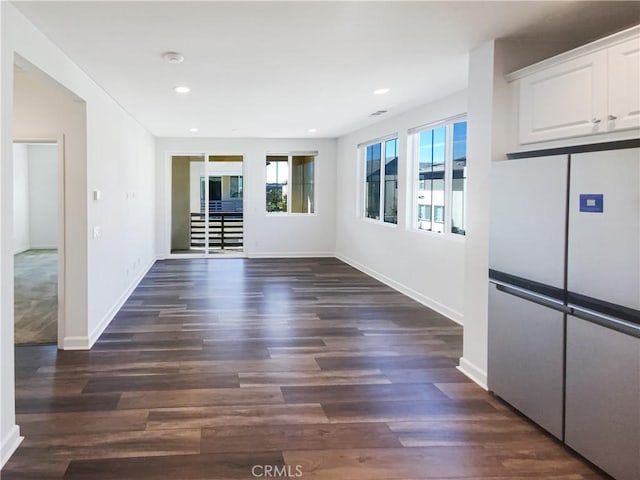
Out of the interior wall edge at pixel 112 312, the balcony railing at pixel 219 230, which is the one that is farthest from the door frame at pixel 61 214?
the balcony railing at pixel 219 230

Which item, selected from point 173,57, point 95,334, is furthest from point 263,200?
point 173,57

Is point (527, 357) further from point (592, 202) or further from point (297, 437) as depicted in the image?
point (297, 437)

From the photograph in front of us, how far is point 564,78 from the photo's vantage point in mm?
2811

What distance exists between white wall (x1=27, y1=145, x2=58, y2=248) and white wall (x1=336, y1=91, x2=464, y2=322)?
686cm

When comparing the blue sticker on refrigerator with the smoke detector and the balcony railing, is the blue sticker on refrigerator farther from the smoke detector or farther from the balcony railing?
the balcony railing

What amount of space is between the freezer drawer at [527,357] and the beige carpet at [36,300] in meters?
3.76

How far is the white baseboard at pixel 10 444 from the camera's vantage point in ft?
8.15

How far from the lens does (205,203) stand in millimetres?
10125

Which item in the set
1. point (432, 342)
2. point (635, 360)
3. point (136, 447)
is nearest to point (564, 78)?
point (635, 360)

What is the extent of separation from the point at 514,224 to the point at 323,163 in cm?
741

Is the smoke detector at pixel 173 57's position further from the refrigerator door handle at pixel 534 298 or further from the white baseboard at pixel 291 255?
the white baseboard at pixel 291 255

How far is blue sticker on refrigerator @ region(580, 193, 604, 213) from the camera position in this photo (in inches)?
93.4

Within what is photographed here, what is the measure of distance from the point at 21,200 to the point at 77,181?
27.2 feet

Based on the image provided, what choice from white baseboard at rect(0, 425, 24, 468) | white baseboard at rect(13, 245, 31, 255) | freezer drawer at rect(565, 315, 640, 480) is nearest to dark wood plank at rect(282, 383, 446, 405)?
freezer drawer at rect(565, 315, 640, 480)
